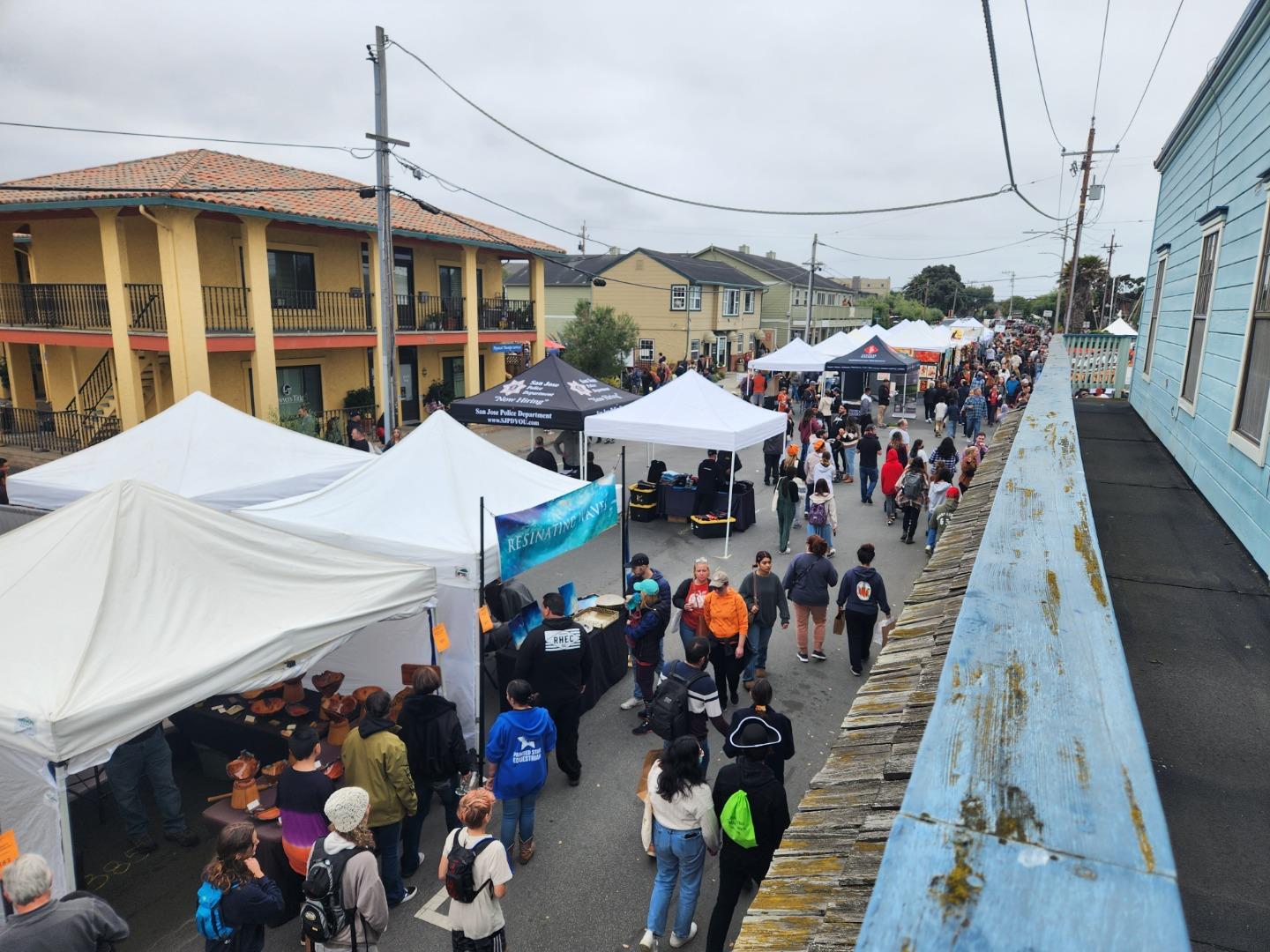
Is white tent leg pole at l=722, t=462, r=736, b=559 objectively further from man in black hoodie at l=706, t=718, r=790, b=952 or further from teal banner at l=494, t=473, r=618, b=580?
man in black hoodie at l=706, t=718, r=790, b=952

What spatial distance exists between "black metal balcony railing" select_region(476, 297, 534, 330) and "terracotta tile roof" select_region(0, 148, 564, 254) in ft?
10.0

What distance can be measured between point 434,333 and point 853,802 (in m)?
24.9

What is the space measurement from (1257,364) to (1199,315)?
258 centimetres

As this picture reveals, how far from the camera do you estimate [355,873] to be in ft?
13.9

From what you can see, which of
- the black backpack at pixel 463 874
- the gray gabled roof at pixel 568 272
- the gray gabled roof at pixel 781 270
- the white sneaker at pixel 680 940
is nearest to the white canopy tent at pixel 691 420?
the white sneaker at pixel 680 940

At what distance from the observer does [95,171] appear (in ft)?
71.1

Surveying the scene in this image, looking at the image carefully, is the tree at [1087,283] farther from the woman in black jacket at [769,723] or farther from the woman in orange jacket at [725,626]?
the woman in black jacket at [769,723]

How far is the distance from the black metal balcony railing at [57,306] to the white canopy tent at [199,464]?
39.0 ft

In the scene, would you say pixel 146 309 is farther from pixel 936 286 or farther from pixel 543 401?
pixel 936 286

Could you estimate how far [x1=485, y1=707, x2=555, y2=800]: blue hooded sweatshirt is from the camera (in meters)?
5.57

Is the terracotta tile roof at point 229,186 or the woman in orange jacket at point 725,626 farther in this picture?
the terracotta tile roof at point 229,186

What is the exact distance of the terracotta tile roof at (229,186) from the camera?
58.7 feet

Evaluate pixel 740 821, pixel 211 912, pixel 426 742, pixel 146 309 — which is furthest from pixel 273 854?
pixel 146 309

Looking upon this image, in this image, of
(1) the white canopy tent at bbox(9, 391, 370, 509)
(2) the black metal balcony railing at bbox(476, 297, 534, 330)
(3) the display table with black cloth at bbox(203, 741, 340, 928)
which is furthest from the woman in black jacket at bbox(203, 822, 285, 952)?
(2) the black metal balcony railing at bbox(476, 297, 534, 330)
